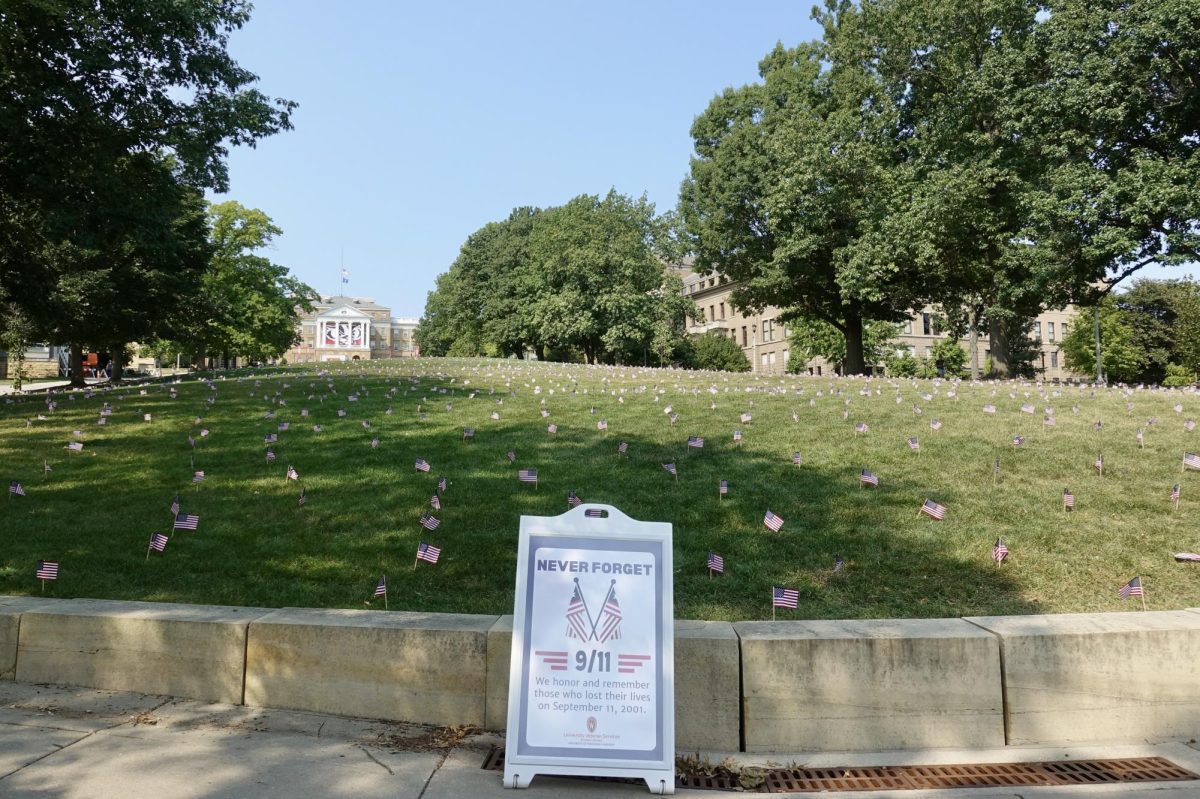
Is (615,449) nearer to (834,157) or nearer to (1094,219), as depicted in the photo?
(1094,219)

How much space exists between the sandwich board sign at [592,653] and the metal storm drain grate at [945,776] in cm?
34

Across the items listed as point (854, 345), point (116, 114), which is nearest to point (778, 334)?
point (854, 345)

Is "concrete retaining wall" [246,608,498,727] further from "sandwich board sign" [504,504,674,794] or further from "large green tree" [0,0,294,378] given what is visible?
"large green tree" [0,0,294,378]

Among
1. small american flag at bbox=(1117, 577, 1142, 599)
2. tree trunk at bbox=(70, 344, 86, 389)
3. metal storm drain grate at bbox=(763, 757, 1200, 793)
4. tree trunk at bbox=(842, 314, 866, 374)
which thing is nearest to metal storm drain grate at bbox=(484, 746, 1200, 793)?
metal storm drain grate at bbox=(763, 757, 1200, 793)

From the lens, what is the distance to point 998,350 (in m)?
31.9

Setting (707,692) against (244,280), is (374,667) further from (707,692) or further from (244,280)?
(244,280)

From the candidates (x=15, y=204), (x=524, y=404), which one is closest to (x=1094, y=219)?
(x=524, y=404)

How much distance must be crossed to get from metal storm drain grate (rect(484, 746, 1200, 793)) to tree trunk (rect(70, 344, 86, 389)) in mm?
39583

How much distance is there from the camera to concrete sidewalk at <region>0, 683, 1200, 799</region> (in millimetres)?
3502

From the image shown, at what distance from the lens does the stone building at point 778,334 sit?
88750mm

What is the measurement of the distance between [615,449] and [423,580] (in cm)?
482

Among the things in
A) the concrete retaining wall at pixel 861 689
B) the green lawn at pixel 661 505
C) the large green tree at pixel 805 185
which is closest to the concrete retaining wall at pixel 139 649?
the green lawn at pixel 661 505

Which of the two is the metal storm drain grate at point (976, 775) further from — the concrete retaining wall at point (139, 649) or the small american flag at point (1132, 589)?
the concrete retaining wall at point (139, 649)

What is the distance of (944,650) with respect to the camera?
4160 millimetres
